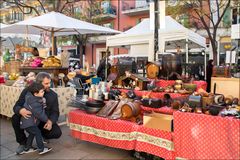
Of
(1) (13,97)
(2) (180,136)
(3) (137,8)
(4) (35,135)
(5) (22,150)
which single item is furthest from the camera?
(3) (137,8)

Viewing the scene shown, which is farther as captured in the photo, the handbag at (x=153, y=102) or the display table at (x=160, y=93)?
the display table at (x=160, y=93)

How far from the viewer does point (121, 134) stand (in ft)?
10.2

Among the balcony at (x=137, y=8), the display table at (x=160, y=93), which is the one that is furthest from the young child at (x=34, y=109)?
the balcony at (x=137, y=8)

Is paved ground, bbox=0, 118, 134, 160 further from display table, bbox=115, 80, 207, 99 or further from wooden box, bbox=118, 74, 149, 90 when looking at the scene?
wooden box, bbox=118, 74, 149, 90

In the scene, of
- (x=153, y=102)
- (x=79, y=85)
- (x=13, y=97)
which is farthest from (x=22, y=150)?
(x=79, y=85)

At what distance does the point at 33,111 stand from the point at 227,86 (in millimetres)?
2643

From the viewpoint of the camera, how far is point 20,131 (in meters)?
3.37

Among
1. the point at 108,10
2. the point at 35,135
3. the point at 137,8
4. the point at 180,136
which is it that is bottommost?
the point at 35,135

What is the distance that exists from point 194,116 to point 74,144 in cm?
201

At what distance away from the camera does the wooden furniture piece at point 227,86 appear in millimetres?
3279

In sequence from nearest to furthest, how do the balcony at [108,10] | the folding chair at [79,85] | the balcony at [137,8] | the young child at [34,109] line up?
the young child at [34,109]
the folding chair at [79,85]
the balcony at [137,8]
the balcony at [108,10]

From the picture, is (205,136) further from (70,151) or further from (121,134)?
(70,151)

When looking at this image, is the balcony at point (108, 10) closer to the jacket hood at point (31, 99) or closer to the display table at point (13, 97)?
the display table at point (13, 97)

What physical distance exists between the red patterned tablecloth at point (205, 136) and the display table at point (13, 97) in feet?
8.94
